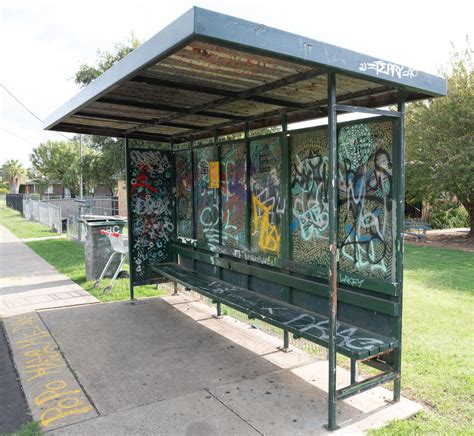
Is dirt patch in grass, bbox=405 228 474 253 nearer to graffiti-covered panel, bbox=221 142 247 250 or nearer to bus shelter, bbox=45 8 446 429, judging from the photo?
graffiti-covered panel, bbox=221 142 247 250

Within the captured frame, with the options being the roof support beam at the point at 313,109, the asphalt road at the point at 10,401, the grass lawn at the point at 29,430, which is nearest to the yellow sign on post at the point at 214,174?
the roof support beam at the point at 313,109

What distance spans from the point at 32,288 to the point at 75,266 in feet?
6.52

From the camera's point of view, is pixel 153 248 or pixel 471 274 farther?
pixel 471 274

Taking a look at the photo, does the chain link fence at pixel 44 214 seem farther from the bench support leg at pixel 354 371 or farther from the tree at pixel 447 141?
the bench support leg at pixel 354 371

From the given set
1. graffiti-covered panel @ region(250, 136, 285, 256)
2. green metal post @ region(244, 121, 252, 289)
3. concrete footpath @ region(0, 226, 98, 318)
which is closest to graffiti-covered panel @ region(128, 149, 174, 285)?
concrete footpath @ region(0, 226, 98, 318)

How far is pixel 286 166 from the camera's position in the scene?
14.9 ft

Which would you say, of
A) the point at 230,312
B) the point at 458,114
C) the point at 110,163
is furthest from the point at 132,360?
the point at 458,114

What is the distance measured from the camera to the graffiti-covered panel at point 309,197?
4.18 meters

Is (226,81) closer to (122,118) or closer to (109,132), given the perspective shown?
(122,118)

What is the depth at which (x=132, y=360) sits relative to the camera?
4.43 m

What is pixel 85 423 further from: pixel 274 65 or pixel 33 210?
pixel 33 210

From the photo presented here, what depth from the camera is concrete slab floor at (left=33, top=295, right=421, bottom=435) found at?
3.25m

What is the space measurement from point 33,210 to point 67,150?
23140 millimetres

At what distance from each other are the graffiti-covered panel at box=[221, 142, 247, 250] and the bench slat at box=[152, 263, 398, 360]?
602mm
